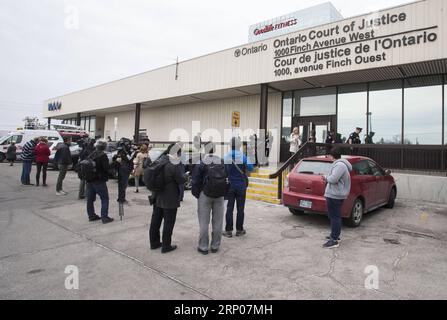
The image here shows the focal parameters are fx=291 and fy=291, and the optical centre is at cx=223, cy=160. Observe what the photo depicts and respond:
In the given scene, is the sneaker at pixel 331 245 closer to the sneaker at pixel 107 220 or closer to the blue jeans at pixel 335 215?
the blue jeans at pixel 335 215

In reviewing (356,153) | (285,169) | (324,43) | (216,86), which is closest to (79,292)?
(285,169)

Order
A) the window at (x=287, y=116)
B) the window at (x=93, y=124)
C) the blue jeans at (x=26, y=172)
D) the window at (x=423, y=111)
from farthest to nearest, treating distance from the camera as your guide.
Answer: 1. the window at (x=93, y=124)
2. the window at (x=287, y=116)
3. the window at (x=423, y=111)
4. the blue jeans at (x=26, y=172)

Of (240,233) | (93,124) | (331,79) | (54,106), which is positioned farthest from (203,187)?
(54,106)

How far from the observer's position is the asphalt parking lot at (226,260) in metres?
3.39

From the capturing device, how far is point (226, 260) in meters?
4.37

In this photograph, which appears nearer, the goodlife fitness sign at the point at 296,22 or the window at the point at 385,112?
the window at the point at 385,112

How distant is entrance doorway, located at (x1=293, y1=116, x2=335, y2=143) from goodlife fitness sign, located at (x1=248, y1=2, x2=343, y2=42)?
26.5ft

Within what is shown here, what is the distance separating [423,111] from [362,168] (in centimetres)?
693

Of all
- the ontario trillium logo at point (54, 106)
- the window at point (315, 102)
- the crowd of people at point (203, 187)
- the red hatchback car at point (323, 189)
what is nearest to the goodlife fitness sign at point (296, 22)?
the window at point (315, 102)

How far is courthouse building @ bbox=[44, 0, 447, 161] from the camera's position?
10109mm

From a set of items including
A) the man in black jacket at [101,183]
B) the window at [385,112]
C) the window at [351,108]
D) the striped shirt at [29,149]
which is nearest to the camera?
the man in black jacket at [101,183]

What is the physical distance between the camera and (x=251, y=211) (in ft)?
26.1

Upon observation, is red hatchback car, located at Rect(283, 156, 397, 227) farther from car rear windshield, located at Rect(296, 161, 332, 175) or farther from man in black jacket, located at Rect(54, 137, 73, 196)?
man in black jacket, located at Rect(54, 137, 73, 196)

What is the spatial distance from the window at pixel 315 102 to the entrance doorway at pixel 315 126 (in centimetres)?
25
